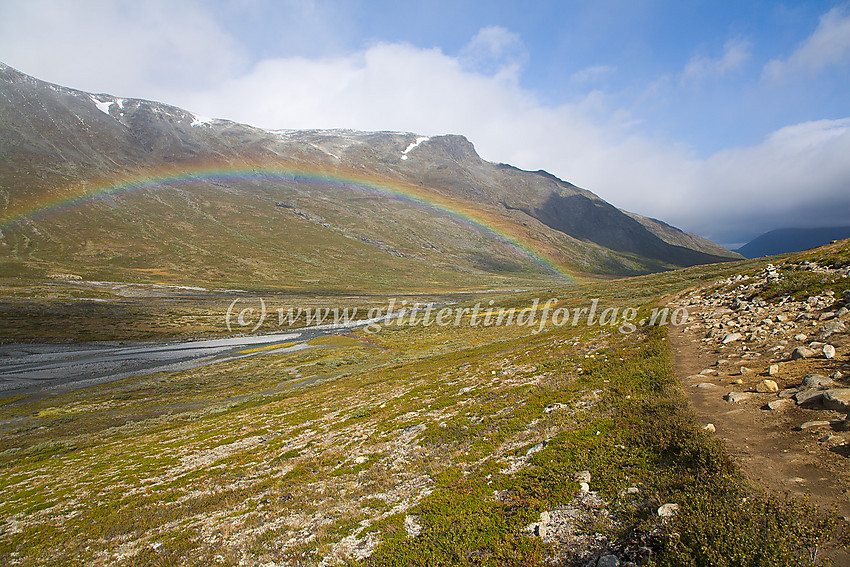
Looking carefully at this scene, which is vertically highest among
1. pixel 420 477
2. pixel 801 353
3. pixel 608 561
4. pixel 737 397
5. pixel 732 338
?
pixel 801 353

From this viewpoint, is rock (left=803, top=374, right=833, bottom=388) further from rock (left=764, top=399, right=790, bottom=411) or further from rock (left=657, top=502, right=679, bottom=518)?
rock (left=657, top=502, right=679, bottom=518)

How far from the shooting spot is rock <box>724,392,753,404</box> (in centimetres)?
1231

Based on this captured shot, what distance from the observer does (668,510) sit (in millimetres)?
7961

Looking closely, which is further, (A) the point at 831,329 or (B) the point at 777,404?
(A) the point at 831,329

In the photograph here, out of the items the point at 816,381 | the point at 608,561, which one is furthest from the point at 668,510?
the point at 816,381

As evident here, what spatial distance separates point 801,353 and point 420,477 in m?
15.5

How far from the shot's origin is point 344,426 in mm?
23203

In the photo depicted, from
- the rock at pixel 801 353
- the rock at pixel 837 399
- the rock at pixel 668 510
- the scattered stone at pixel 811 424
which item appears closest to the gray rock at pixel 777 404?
the rock at pixel 837 399

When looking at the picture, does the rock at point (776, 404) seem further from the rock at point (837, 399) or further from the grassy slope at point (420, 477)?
the grassy slope at point (420, 477)

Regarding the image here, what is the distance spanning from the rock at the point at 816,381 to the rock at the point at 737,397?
4.95ft

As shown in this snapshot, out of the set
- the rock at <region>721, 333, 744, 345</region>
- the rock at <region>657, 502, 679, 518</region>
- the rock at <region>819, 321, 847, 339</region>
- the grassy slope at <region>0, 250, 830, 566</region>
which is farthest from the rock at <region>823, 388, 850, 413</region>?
the rock at <region>721, 333, 744, 345</region>

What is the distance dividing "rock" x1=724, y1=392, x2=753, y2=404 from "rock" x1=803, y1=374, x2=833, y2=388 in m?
1.51

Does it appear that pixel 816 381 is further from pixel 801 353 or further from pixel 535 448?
pixel 535 448

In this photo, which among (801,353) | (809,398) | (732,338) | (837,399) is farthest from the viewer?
(732,338)
